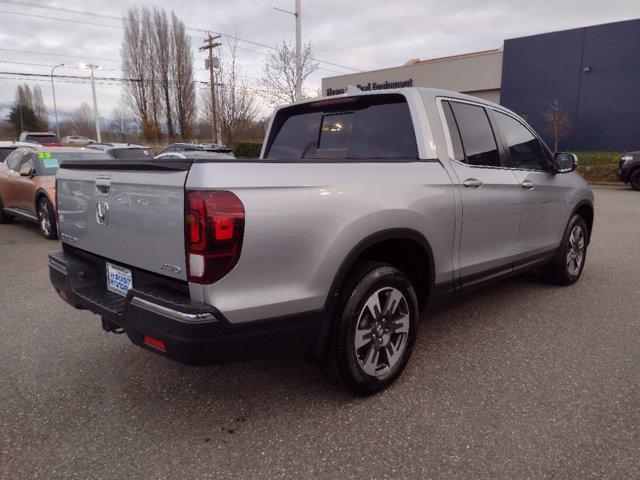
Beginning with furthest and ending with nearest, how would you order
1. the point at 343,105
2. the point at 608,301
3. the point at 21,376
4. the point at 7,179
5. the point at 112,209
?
the point at 7,179
the point at 608,301
the point at 343,105
the point at 21,376
the point at 112,209

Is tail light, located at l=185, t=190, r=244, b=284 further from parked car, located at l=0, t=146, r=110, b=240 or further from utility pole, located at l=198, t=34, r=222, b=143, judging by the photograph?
utility pole, located at l=198, t=34, r=222, b=143

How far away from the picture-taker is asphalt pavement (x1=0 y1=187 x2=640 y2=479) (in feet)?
6.90

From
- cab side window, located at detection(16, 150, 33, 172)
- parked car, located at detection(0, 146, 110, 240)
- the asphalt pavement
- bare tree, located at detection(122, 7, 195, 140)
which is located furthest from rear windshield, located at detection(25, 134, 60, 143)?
the asphalt pavement

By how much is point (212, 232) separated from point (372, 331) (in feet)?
3.88

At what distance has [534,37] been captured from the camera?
82.9 feet

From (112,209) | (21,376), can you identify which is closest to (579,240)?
(112,209)

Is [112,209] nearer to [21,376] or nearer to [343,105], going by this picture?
[21,376]

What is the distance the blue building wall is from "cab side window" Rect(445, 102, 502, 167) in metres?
24.1

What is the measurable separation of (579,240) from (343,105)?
3.25 metres

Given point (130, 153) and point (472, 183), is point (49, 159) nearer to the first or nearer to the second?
point (130, 153)

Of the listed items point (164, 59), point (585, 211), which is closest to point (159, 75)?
point (164, 59)

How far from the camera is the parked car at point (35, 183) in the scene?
24.6 feet

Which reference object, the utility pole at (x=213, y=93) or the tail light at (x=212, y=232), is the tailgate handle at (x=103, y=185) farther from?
the utility pole at (x=213, y=93)

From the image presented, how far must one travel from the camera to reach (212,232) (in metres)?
1.91
